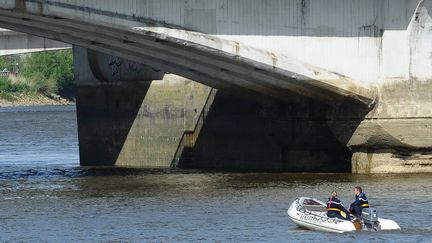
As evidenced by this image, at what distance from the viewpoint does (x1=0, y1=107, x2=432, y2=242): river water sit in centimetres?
3794

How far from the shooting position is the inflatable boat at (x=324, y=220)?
38.1 metres

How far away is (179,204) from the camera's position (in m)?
Result: 45.1

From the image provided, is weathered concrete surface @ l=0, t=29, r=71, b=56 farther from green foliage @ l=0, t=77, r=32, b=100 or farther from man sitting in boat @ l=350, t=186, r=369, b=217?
green foliage @ l=0, t=77, r=32, b=100

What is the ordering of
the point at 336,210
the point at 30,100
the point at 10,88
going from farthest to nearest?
the point at 30,100 → the point at 10,88 → the point at 336,210

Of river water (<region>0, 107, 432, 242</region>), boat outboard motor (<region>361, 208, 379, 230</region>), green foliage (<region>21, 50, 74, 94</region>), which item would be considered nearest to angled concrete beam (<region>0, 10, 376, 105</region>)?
river water (<region>0, 107, 432, 242</region>)

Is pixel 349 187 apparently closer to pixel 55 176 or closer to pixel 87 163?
pixel 55 176

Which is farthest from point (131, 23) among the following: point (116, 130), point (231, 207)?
point (116, 130)

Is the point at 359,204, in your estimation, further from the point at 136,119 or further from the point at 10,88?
the point at 10,88

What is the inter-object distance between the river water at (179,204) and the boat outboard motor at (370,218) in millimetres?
465

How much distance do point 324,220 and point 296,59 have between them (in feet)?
40.7

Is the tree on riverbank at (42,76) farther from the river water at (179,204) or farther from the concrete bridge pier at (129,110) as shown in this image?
the river water at (179,204)

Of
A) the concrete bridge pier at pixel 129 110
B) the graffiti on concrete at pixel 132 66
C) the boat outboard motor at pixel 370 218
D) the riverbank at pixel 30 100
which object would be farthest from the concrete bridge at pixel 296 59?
Result: the riverbank at pixel 30 100

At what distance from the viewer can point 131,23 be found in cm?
4697

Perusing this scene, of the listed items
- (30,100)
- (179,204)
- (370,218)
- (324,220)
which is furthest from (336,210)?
(30,100)
